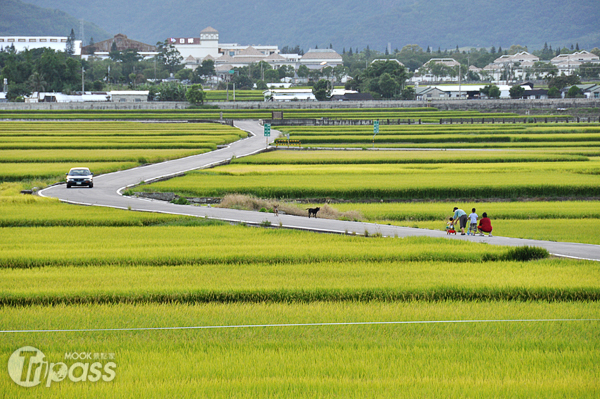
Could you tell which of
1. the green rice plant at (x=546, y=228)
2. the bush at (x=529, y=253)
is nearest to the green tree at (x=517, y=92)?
the green rice plant at (x=546, y=228)

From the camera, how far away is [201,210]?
102 feet

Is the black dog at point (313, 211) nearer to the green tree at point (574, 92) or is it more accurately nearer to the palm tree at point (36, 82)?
the green tree at point (574, 92)

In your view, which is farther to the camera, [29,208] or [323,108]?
[323,108]

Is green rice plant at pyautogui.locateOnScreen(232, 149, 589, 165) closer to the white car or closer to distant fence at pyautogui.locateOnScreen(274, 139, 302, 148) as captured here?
distant fence at pyautogui.locateOnScreen(274, 139, 302, 148)

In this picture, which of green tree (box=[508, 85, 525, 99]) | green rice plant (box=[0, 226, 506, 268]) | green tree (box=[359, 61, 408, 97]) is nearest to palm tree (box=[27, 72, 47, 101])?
green tree (box=[359, 61, 408, 97])

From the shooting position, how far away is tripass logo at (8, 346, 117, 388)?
10.7 metres

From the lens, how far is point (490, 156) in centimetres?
5762

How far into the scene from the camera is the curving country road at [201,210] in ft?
75.4

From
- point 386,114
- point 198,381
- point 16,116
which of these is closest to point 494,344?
point 198,381

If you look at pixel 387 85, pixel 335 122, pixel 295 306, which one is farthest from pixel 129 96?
pixel 295 306

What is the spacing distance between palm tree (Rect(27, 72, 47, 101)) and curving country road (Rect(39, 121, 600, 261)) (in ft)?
405

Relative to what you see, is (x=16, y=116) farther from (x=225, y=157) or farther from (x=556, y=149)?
(x=556, y=149)

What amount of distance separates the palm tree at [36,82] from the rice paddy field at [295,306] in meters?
142

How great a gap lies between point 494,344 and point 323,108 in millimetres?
138541
